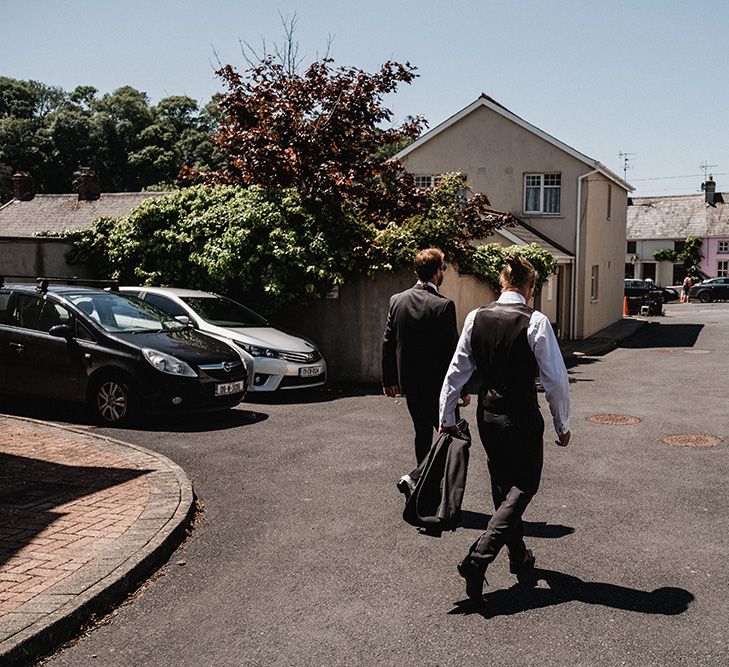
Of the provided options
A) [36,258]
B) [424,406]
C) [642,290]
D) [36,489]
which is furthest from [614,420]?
[642,290]

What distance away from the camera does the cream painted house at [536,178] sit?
83.3 ft

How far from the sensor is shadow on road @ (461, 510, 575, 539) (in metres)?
5.80

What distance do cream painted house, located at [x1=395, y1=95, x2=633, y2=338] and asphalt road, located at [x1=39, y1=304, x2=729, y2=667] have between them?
1697cm

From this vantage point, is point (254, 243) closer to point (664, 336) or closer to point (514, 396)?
point (514, 396)

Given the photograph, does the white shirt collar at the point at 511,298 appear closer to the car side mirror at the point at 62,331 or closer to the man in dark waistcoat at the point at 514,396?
the man in dark waistcoat at the point at 514,396

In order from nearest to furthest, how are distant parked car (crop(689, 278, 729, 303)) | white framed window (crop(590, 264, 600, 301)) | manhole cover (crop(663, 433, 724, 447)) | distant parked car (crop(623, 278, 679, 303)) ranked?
manhole cover (crop(663, 433, 724, 447)) < white framed window (crop(590, 264, 600, 301)) < distant parked car (crop(623, 278, 679, 303)) < distant parked car (crop(689, 278, 729, 303))

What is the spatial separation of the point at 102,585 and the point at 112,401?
537cm

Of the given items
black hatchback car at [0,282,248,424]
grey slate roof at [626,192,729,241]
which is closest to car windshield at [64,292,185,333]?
black hatchback car at [0,282,248,424]

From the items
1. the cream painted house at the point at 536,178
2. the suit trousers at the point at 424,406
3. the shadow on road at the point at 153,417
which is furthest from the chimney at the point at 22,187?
the suit trousers at the point at 424,406

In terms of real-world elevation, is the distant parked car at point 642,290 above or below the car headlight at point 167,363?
above

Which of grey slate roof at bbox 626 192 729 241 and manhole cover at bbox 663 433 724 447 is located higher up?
grey slate roof at bbox 626 192 729 241

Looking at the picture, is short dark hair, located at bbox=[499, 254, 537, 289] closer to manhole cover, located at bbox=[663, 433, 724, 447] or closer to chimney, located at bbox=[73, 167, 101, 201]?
manhole cover, located at bbox=[663, 433, 724, 447]

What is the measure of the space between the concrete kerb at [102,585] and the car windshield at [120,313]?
413 cm

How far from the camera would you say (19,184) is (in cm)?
4012
